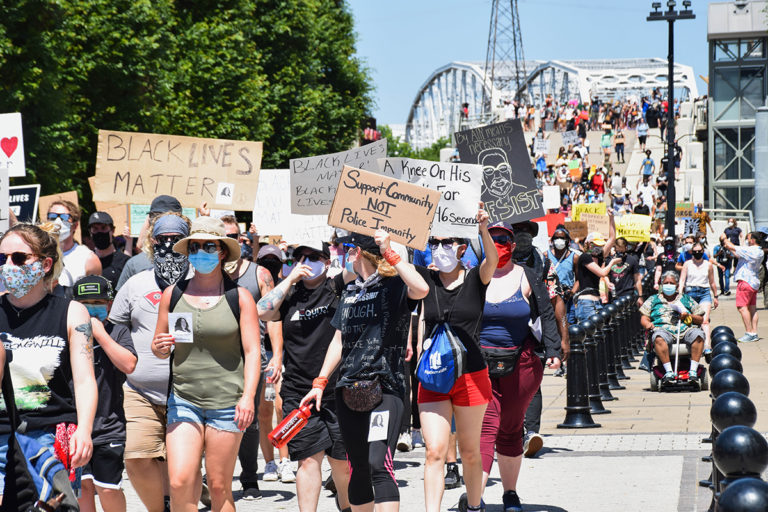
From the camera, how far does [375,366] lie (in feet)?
20.5

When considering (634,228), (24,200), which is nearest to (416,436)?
(24,200)

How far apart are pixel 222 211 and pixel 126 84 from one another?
54.6 feet

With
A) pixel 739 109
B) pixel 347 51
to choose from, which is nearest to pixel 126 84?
pixel 347 51

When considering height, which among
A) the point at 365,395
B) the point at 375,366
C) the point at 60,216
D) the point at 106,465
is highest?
the point at 60,216

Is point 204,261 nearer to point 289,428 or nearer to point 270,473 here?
point 289,428

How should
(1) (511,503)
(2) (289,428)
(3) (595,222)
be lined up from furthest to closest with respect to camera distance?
1. (3) (595,222)
2. (1) (511,503)
3. (2) (289,428)

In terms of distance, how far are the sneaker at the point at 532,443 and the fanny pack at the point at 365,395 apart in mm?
3888

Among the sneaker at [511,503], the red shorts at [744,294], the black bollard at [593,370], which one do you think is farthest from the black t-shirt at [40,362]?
the red shorts at [744,294]

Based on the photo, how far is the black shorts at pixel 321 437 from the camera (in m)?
7.14

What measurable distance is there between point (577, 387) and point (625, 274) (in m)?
8.24

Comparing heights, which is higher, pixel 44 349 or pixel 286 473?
pixel 44 349

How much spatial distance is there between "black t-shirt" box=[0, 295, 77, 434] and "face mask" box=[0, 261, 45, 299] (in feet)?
0.30

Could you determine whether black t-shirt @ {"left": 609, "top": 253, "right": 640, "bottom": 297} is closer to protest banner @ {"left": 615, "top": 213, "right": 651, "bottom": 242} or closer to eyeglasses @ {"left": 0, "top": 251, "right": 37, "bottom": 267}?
protest banner @ {"left": 615, "top": 213, "right": 651, "bottom": 242}

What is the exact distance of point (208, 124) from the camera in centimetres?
3553
